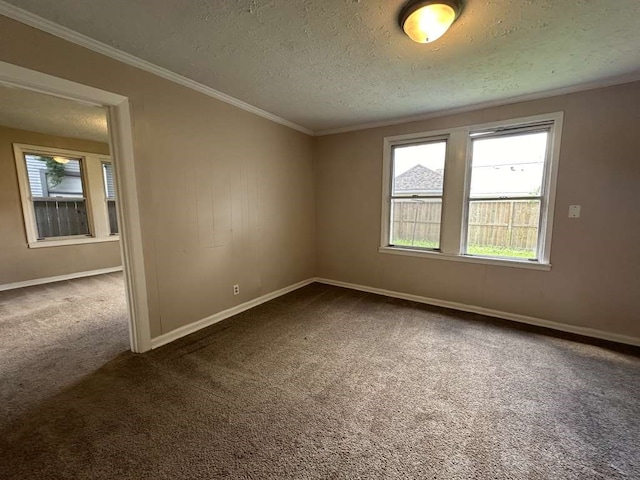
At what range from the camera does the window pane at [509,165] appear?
113 inches

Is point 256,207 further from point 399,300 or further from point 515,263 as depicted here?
point 515,263

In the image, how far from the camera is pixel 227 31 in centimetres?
177

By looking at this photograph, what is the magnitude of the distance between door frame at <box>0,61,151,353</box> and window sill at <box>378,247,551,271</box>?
2930 millimetres

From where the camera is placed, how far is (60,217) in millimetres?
4785

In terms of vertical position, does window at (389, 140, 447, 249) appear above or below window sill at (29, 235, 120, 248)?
above

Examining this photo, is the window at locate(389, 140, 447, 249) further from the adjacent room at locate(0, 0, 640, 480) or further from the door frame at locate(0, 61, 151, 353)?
the door frame at locate(0, 61, 151, 353)

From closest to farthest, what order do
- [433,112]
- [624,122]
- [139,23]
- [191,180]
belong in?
1. [139,23]
2. [624,122]
3. [191,180]
4. [433,112]

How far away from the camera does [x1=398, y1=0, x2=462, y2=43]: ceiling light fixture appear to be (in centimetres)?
147

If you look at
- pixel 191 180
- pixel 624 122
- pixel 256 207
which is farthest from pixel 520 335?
pixel 191 180

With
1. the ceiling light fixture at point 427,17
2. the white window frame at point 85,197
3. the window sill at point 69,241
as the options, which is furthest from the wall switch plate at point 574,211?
the white window frame at point 85,197

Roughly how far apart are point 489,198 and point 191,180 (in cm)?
331

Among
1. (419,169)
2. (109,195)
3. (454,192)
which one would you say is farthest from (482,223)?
(109,195)

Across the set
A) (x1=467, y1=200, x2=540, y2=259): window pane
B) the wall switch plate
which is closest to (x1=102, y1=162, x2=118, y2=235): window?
(x1=467, y1=200, x2=540, y2=259): window pane

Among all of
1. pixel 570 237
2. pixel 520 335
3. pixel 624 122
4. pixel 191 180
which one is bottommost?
pixel 520 335
